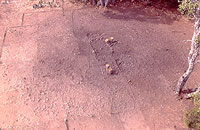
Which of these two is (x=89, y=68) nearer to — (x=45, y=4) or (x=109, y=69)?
(x=109, y=69)

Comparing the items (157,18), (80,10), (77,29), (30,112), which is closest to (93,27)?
(77,29)

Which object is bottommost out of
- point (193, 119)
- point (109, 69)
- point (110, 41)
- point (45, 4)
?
point (193, 119)

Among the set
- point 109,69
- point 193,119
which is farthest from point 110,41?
point 193,119

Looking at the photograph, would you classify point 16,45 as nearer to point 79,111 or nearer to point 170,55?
point 79,111

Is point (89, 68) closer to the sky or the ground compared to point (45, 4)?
closer to the ground

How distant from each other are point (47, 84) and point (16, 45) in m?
2.70

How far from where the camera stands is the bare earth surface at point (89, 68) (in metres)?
6.30

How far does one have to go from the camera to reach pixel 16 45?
8.62 m

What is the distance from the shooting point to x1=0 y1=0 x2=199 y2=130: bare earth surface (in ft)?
20.7

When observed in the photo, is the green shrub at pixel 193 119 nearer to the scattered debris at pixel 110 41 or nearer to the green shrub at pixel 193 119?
the green shrub at pixel 193 119

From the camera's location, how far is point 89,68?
7762 millimetres

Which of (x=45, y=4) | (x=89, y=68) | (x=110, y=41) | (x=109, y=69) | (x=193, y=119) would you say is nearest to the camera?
(x=193, y=119)

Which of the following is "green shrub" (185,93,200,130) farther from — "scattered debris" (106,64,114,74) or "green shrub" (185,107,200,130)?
"scattered debris" (106,64,114,74)

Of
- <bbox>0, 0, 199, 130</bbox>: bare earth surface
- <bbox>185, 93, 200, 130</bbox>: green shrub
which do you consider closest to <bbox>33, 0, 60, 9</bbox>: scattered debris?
<bbox>0, 0, 199, 130</bbox>: bare earth surface
